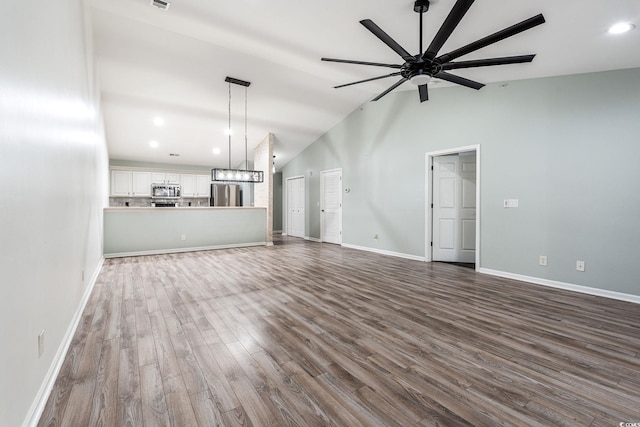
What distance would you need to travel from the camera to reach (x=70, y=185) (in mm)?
2400

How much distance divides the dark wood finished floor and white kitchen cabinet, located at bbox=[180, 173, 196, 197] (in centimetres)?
625

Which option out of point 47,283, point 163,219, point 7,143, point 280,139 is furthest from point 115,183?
point 7,143

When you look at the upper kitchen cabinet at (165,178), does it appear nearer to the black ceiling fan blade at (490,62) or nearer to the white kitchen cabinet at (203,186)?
the white kitchen cabinet at (203,186)

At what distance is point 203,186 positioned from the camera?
982cm

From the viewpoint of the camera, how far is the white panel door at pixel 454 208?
216 inches

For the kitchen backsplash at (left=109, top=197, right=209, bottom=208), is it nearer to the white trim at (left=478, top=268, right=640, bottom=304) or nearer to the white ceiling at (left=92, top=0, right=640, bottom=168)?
the white ceiling at (left=92, top=0, right=640, bottom=168)

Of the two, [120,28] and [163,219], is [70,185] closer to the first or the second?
[120,28]

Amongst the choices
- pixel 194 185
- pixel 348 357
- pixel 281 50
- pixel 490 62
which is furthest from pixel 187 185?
pixel 490 62

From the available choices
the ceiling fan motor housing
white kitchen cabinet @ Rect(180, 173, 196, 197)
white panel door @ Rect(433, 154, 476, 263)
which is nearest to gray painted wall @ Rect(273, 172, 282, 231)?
white kitchen cabinet @ Rect(180, 173, 196, 197)

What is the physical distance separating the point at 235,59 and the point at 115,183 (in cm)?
616

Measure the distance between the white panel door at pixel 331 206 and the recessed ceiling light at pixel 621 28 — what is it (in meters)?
5.39

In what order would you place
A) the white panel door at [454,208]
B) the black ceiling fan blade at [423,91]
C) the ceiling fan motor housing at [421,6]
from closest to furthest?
1. the ceiling fan motor housing at [421,6]
2. the black ceiling fan blade at [423,91]
3. the white panel door at [454,208]

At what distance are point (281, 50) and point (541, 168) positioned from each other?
4252 mm

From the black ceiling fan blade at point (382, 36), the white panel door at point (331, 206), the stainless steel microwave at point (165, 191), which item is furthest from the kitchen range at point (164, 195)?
the black ceiling fan blade at point (382, 36)
